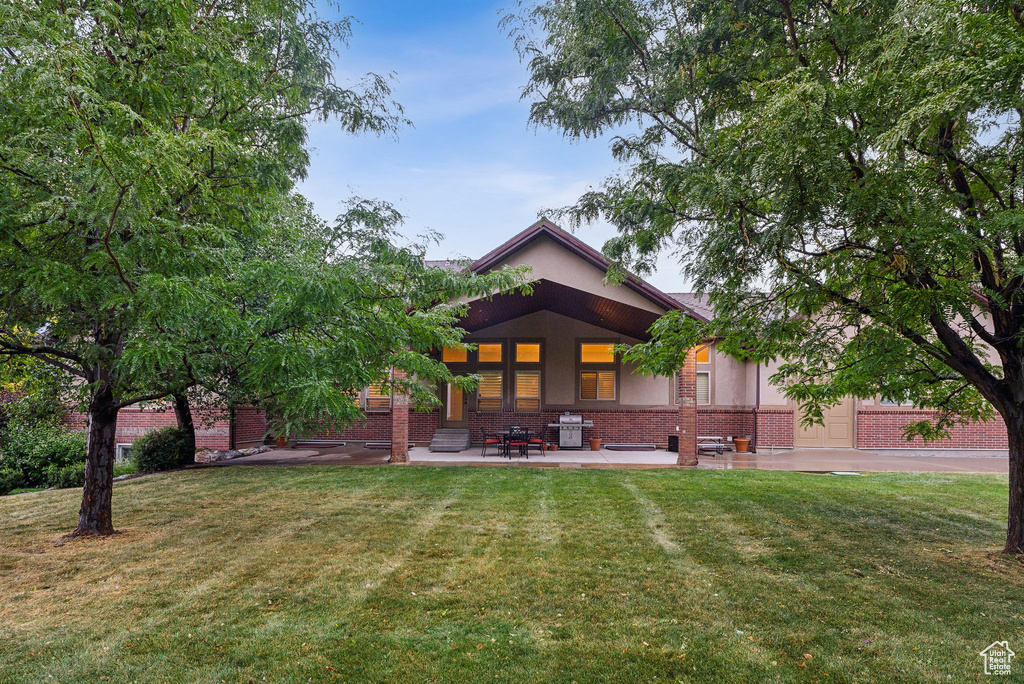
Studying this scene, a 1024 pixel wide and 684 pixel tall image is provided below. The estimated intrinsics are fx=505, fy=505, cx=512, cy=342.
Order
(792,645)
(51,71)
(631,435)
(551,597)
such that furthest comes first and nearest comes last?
1. (631,435)
2. (551,597)
3. (792,645)
4. (51,71)

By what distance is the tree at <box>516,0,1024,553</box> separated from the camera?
3.84 m

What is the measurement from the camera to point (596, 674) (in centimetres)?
332

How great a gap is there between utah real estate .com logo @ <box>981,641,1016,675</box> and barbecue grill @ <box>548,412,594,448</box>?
38.7 ft

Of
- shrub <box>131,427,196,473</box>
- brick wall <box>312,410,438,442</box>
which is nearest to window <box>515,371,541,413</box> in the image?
brick wall <box>312,410,438,442</box>

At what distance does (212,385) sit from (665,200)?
5.24 meters

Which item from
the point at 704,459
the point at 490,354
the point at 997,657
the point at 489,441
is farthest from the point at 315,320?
the point at 490,354

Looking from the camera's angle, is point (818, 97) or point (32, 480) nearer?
point (818, 97)

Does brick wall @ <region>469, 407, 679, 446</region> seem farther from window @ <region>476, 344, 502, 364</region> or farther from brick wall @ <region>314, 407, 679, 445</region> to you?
window @ <region>476, 344, 502, 364</region>

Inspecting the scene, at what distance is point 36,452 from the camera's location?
1103 centimetres

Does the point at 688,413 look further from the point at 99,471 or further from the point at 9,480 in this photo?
the point at 9,480

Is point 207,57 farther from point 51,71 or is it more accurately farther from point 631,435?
point 631,435

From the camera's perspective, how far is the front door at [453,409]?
53.8ft

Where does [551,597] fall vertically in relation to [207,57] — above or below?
below

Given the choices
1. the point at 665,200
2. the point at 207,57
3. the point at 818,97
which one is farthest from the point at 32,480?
the point at 818,97
